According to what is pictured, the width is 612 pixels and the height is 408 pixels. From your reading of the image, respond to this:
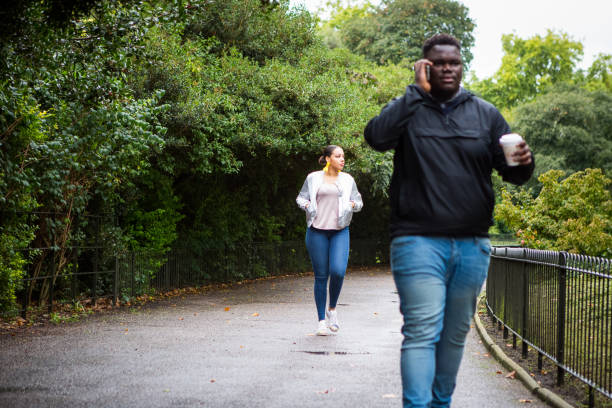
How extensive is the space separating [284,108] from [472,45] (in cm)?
3156

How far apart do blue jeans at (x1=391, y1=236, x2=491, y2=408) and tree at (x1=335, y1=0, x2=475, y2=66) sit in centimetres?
3794

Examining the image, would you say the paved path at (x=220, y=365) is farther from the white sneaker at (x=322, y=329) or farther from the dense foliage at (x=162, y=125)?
the dense foliage at (x=162, y=125)

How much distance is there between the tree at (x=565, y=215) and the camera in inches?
642

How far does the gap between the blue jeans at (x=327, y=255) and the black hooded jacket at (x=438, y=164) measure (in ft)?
14.9

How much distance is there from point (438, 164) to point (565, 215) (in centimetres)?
1487

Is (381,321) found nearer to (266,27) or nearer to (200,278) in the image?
(200,278)

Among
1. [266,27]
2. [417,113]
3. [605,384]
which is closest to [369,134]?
[417,113]

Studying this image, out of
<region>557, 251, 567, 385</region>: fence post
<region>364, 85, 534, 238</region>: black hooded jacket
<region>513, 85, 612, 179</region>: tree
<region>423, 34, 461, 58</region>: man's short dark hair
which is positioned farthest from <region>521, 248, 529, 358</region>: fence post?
<region>513, 85, 612, 179</region>: tree

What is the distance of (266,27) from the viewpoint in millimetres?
18031

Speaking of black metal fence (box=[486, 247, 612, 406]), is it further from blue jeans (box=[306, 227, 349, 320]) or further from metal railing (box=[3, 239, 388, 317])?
metal railing (box=[3, 239, 388, 317])

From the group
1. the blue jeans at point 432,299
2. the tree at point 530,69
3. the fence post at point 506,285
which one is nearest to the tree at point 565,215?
the fence post at point 506,285

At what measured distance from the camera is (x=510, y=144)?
350cm

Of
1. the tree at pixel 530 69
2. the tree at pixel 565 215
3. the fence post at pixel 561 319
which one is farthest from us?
the tree at pixel 530 69

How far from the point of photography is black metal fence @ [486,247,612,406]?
475 cm
